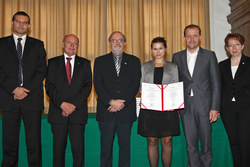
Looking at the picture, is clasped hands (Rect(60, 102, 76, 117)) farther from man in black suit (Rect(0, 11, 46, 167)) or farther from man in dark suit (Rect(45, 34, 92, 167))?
man in black suit (Rect(0, 11, 46, 167))

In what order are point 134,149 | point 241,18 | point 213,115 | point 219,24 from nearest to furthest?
point 213,115 → point 134,149 → point 241,18 → point 219,24

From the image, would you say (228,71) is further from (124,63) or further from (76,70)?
(76,70)

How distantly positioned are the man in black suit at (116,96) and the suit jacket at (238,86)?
1.08m

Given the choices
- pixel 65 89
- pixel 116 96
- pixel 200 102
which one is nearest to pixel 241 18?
pixel 200 102

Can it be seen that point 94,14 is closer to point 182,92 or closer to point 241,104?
point 182,92

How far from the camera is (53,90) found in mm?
2662

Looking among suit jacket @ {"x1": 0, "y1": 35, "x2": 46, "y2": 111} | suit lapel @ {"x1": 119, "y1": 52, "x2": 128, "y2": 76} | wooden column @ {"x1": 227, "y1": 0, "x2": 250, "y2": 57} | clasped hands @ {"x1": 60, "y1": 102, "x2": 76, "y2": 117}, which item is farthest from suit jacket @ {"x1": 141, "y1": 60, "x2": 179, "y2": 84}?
wooden column @ {"x1": 227, "y1": 0, "x2": 250, "y2": 57}

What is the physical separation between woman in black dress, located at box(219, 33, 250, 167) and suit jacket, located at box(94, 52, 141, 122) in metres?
1.10

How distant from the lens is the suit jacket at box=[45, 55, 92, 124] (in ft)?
8.57

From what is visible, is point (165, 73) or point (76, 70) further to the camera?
point (76, 70)

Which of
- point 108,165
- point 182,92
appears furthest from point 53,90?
point 182,92

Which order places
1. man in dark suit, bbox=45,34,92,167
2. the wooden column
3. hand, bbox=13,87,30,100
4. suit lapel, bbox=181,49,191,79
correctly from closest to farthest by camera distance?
1. hand, bbox=13,87,30,100
2. man in dark suit, bbox=45,34,92,167
3. suit lapel, bbox=181,49,191,79
4. the wooden column

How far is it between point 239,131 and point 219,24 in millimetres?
3878

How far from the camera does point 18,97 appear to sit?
8.20 feet
